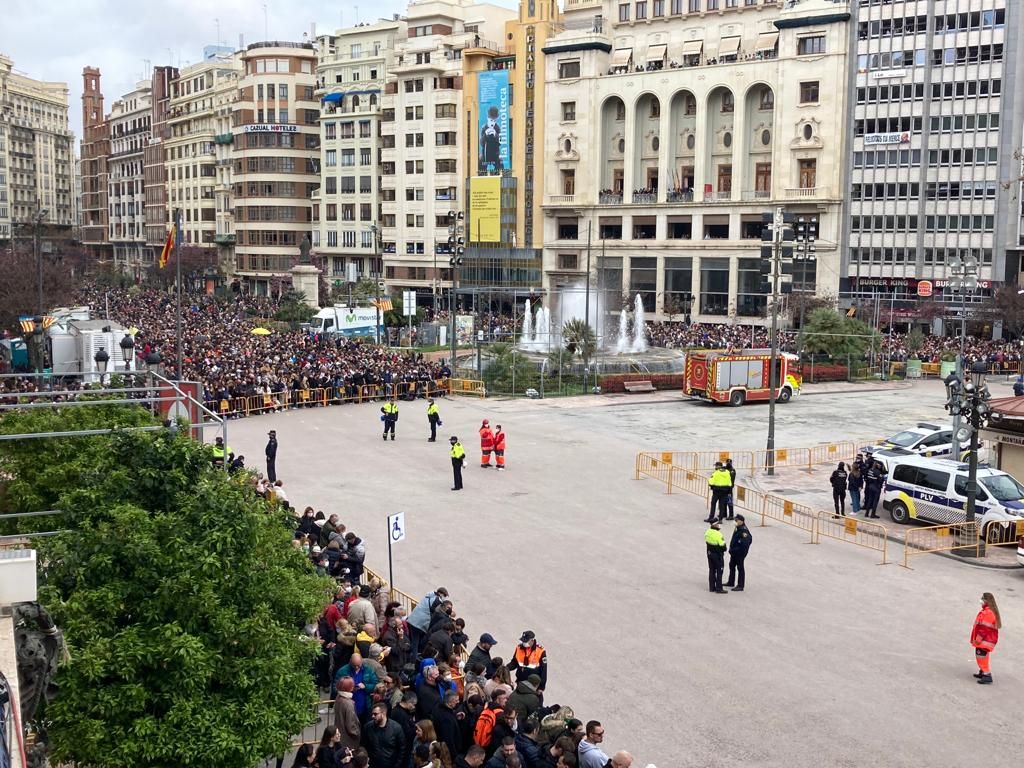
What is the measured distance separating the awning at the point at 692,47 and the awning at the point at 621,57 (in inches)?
196

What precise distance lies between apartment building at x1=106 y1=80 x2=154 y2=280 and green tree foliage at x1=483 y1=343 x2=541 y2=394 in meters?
93.6

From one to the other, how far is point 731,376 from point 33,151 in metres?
135

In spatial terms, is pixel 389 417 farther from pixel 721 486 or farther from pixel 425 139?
pixel 425 139

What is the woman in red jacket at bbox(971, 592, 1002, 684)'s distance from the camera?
1342cm

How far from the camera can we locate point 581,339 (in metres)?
46.2

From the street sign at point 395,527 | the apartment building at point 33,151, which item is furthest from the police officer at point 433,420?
the apartment building at point 33,151

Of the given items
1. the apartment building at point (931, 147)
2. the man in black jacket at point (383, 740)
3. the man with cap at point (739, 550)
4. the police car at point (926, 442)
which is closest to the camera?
the man in black jacket at point (383, 740)

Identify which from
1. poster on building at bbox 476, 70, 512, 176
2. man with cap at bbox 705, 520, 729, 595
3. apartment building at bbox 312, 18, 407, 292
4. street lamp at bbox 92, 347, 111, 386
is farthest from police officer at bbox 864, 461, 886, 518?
apartment building at bbox 312, 18, 407, 292

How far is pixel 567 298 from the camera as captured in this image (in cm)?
8338

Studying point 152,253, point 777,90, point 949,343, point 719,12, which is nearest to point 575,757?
point 949,343

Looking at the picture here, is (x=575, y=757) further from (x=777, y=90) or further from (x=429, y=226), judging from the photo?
(x=429, y=226)

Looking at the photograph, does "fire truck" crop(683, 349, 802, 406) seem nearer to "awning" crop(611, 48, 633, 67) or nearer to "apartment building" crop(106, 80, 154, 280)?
"awning" crop(611, 48, 633, 67)

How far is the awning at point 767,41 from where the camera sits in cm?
7794

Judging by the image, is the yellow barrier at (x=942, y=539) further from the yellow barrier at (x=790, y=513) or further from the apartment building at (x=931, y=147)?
the apartment building at (x=931, y=147)
